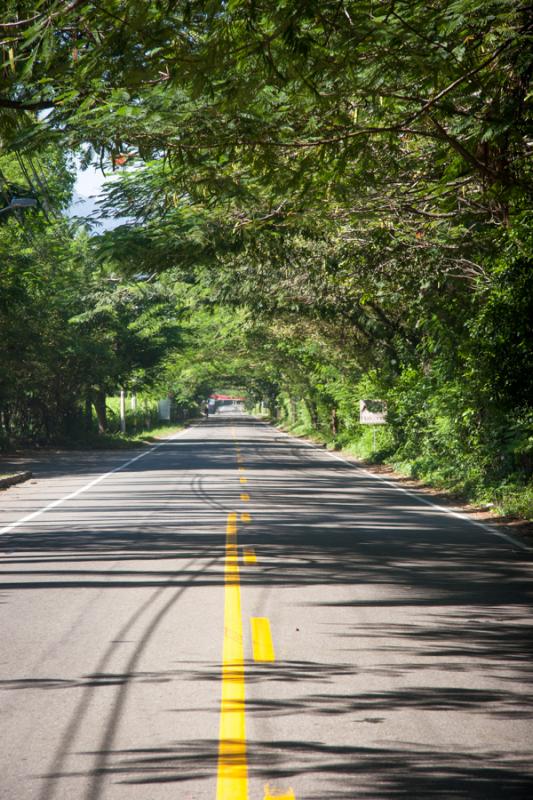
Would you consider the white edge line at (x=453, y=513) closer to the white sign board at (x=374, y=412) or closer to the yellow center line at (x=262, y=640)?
the white sign board at (x=374, y=412)

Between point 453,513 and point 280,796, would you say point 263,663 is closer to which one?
point 280,796

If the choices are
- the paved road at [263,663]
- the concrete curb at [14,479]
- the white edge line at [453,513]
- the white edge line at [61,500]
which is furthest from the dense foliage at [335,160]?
the concrete curb at [14,479]

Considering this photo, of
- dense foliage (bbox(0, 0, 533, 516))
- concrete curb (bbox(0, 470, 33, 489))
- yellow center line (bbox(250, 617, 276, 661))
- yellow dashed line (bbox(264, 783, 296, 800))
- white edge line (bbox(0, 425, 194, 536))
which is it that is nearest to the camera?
yellow dashed line (bbox(264, 783, 296, 800))

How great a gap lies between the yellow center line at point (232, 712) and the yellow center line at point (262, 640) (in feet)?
0.36

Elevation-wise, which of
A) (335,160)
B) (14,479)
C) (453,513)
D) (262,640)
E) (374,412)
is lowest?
(453,513)

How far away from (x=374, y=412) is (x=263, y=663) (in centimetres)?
2847

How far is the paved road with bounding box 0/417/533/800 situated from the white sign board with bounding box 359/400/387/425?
19.2m

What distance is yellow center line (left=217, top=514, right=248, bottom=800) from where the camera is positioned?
5.05 m

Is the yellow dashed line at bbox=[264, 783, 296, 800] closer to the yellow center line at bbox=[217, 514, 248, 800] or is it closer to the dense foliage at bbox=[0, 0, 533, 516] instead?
the yellow center line at bbox=[217, 514, 248, 800]

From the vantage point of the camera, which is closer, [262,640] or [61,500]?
[262,640]

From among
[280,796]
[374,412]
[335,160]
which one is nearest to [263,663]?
[280,796]

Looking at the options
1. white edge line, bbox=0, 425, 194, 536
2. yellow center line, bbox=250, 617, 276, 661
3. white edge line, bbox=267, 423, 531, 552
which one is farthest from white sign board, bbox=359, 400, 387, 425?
yellow center line, bbox=250, 617, 276, 661

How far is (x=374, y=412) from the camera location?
35.6m

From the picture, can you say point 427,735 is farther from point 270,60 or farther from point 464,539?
point 464,539
